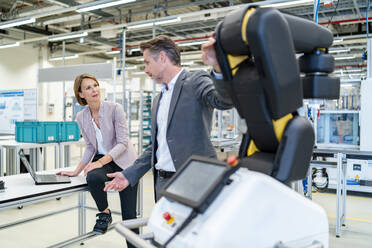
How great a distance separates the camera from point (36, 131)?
4.79 metres

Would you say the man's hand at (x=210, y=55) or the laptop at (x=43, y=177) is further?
the laptop at (x=43, y=177)

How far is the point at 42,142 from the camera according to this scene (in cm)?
480

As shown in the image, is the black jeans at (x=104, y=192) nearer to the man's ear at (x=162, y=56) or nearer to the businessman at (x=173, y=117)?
the businessman at (x=173, y=117)

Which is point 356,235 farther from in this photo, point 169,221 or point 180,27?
point 180,27

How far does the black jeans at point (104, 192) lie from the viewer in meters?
2.28

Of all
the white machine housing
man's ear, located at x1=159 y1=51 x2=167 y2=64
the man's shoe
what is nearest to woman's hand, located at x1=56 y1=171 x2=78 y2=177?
the man's shoe

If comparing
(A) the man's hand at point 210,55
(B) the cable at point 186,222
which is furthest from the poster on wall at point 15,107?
(B) the cable at point 186,222

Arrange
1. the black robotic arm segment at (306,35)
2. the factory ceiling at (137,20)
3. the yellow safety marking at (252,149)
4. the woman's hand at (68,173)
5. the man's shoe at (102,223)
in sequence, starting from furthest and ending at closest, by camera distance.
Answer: the factory ceiling at (137,20), the woman's hand at (68,173), the man's shoe at (102,223), the yellow safety marking at (252,149), the black robotic arm segment at (306,35)

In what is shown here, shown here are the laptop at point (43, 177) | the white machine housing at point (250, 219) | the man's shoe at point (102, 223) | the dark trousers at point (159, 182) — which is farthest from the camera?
the man's shoe at point (102, 223)

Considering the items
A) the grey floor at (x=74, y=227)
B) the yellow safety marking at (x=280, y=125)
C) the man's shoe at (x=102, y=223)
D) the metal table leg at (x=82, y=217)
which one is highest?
the yellow safety marking at (x=280, y=125)

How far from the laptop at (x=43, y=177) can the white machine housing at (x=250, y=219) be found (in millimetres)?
1526

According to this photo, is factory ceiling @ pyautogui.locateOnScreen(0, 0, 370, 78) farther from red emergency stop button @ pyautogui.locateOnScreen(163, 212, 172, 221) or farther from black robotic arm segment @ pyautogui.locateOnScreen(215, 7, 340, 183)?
red emergency stop button @ pyautogui.locateOnScreen(163, 212, 172, 221)

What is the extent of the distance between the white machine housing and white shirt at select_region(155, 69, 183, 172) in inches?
31.2

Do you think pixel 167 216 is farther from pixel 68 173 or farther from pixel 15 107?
pixel 15 107
